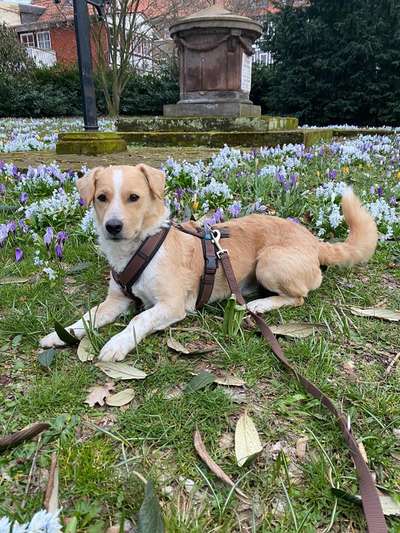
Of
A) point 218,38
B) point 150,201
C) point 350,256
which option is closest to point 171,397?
point 150,201

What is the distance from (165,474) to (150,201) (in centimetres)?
182

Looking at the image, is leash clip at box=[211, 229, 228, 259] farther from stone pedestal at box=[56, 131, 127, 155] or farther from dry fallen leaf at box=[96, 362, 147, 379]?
stone pedestal at box=[56, 131, 127, 155]

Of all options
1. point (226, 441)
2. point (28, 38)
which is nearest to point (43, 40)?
point (28, 38)

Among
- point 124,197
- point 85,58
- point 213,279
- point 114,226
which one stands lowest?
point 213,279

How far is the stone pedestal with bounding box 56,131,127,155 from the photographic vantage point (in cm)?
781

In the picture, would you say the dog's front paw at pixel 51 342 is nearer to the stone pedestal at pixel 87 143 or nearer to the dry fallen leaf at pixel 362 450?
the dry fallen leaf at pixel 362 450

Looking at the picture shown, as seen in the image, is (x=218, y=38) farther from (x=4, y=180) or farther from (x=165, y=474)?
(x=165, y=474)

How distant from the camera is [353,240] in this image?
3.62m

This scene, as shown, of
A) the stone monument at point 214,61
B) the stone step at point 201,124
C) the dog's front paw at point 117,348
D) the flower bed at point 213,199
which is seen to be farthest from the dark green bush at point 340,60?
the dog's front paw at point 117,348

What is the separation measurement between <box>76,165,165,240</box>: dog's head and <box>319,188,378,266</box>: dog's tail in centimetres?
144

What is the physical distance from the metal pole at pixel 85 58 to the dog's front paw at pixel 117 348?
6.17 m

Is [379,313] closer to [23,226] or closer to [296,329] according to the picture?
[296,329]

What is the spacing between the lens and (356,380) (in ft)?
7.89

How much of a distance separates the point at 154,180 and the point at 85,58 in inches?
213
